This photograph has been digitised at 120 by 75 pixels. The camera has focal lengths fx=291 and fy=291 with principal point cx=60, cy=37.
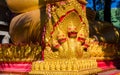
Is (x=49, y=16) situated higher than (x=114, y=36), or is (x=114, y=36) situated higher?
(x=49, y=16)

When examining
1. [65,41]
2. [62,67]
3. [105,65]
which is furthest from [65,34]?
[105,65]

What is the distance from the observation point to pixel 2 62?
5.54 meters

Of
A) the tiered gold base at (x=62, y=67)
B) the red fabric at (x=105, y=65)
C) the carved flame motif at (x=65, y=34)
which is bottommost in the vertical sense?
the red fabric at (x=105, y=65)

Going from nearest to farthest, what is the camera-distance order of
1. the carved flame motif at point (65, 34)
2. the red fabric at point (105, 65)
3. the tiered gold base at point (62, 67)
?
the tiered gold base at point (62, 67)
the carved flame motif at point (65, 34)
the red fabric at point (105, 65)

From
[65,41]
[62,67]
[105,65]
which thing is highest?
[65,41]

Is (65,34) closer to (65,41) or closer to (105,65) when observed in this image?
(65,41)

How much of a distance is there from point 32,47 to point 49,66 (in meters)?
1.05

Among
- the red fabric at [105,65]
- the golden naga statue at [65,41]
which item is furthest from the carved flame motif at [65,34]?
the red fabric at [105,65]

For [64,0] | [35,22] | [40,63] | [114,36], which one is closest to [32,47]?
[35,22]

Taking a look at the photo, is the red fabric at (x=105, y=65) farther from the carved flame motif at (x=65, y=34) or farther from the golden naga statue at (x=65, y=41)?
the carved flame motif at (x=65, y=34)

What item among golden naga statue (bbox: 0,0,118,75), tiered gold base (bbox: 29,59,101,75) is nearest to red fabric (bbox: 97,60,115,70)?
golden naga statue (bbox: 0,0,118,75)

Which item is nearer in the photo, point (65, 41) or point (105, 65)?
A: point (65, 41)

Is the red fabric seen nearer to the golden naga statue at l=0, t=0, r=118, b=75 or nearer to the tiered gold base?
the golden naga statue at l=0, t=0, r=118, b=75

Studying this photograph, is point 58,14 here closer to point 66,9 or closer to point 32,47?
point 66,9
